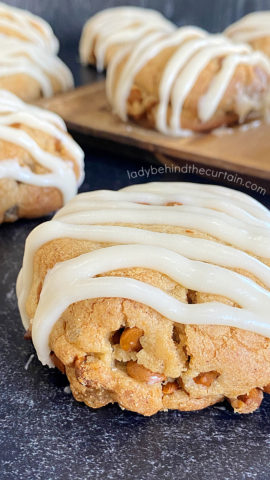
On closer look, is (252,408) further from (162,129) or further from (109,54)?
(109,54)

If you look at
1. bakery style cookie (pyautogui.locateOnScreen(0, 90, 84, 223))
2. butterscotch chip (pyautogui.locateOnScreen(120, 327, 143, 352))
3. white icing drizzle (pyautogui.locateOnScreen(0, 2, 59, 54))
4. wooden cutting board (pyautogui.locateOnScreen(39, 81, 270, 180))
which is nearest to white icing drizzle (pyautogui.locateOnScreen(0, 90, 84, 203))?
bakery style cookie (pyautogui.locateOnScreen(0, 90, 84, 223))

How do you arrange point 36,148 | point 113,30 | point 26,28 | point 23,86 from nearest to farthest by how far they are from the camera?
1. point 36,148
2. point 23,86
3. point 26,28
4. point 113,30

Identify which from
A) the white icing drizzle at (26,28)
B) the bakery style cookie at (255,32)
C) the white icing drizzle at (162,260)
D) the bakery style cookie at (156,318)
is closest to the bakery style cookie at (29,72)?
the white icing drizzle at (26,28)

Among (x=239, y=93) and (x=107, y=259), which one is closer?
(x=107, y=259)

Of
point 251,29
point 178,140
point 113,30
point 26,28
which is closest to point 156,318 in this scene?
point 178,140

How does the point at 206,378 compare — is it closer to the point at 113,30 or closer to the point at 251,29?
the point at 251,29

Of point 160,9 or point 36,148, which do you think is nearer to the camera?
point 36,148

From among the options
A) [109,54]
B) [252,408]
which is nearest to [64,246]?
[252,408]
